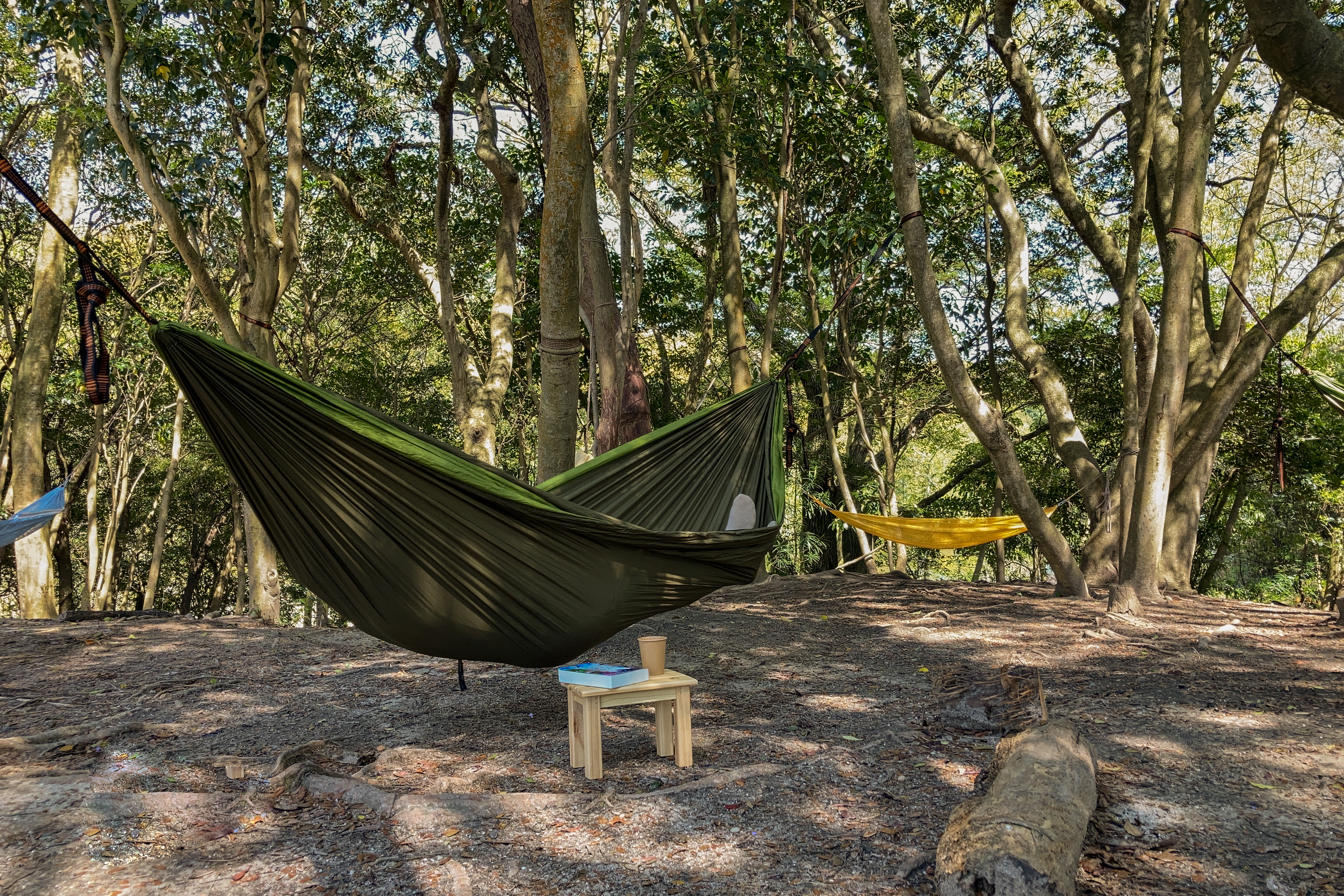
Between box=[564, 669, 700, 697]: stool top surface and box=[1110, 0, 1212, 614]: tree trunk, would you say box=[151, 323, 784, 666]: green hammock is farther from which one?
box=[1110, 0, 1212, 614]: tree trunk

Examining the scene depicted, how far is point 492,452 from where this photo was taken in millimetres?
5391

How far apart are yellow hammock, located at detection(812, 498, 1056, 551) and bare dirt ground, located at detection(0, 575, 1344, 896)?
1362 millimetres

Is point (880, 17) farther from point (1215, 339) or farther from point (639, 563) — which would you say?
point (1215, 339)

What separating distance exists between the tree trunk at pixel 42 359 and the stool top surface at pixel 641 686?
4.46 metres

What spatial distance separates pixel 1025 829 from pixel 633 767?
1010mm

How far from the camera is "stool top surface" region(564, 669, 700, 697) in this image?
Answer: 2020 mm

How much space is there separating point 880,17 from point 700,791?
2.94 m

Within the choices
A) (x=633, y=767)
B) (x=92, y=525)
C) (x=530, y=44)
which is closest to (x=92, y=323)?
(x=633, y=767)

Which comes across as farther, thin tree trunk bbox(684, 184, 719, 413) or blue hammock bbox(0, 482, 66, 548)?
thin tree trunk bbox(684, 184, 719, 413)

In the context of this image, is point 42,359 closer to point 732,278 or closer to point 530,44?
point 530,44

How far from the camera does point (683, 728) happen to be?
206 centimetres

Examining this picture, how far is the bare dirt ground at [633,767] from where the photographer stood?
1.47 metres

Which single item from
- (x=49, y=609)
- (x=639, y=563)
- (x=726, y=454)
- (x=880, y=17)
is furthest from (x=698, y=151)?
(x=49, y=609)

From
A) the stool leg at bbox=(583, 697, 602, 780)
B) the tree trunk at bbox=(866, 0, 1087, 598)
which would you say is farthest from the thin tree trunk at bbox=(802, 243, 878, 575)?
the stool leg at bbox=(583, 697, 602, 780)
